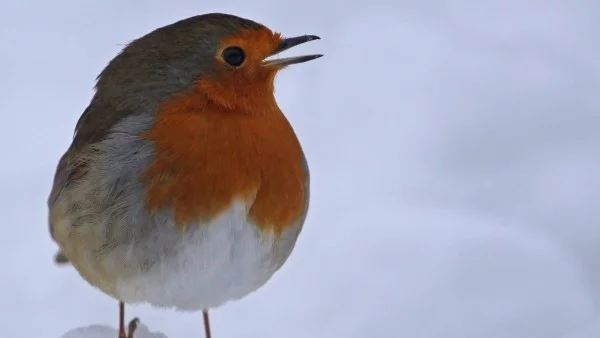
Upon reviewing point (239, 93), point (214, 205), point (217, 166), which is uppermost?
point (239, 93)

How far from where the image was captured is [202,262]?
2812 mm

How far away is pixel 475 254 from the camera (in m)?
4.27

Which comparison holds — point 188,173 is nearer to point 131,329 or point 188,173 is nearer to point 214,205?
point 214,205

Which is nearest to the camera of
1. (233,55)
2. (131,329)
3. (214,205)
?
(214,205)

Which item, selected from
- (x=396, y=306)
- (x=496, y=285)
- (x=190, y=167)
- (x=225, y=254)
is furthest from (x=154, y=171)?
(x=496, y=285)

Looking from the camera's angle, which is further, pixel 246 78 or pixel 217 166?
pixel 246 78

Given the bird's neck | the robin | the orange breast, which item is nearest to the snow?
the robin

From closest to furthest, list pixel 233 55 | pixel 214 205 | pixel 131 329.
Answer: pixel 214 205
pixel 233 55
pixel 131 329

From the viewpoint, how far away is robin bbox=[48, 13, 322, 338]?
2.79 m

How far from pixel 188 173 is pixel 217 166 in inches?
3.2

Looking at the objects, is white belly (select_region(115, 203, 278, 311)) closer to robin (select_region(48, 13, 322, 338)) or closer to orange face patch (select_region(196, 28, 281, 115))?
robin (select_region(48, 13, 322, 338))

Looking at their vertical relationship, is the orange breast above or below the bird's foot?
above

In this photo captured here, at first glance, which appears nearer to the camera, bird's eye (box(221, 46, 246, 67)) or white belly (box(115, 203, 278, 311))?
white belly (box(115, 203, 278, 311))

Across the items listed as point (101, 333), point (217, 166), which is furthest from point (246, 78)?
point (101, 333)
